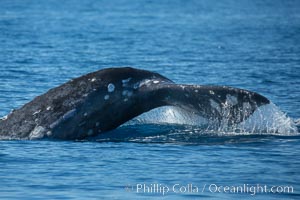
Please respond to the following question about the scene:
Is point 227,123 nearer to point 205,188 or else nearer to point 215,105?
point 215,105

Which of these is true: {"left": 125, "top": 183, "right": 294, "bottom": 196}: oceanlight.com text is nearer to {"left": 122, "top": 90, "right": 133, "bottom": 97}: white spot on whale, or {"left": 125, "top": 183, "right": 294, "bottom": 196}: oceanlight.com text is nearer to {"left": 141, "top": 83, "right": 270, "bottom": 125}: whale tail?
{"left": 141, "top": 83, "right": 270, "bottom": 125}: whale tail

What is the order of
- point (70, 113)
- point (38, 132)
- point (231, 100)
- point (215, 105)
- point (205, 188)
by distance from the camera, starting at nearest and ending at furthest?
point (205, 188) < point (231, 100) < point (215, 105) < point (70, 113) < point (38, 132)

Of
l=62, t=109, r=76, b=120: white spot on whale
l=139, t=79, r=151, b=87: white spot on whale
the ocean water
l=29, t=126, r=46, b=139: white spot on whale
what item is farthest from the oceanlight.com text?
l=29, t=126, r=46, b=139: white spot on whale

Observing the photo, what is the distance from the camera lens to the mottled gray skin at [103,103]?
1268 centimetres

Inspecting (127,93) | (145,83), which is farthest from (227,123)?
(127,93)

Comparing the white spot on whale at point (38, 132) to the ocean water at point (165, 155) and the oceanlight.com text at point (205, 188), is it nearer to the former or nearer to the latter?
the ocean water at point (165, 155)

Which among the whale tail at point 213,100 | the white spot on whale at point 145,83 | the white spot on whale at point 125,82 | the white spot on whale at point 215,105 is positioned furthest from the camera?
the white spot on whale at point 145,83

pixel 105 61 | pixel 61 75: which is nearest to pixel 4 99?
pixel 61 75

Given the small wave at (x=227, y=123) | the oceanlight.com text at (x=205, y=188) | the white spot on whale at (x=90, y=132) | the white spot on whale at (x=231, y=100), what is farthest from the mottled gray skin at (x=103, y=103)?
the oceanlight.com text at (x=205, y=188)

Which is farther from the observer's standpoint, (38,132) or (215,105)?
(38,132)

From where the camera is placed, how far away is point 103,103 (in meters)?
12.8

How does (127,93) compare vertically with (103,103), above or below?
above

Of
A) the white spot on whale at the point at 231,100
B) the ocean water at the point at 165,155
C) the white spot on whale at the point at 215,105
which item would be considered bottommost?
the ocean water at the point at 165,155

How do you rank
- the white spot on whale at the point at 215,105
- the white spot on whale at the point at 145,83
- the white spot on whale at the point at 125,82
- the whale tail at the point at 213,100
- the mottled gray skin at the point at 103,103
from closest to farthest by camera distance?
the whale tail at the point at 213,100 → the white spot on whale at the point at 215,105 → the mottled gray skin at the point at 103,103 → the white spot on whale at the point at 125,82 → the white spot on whale at the point at 145,83
